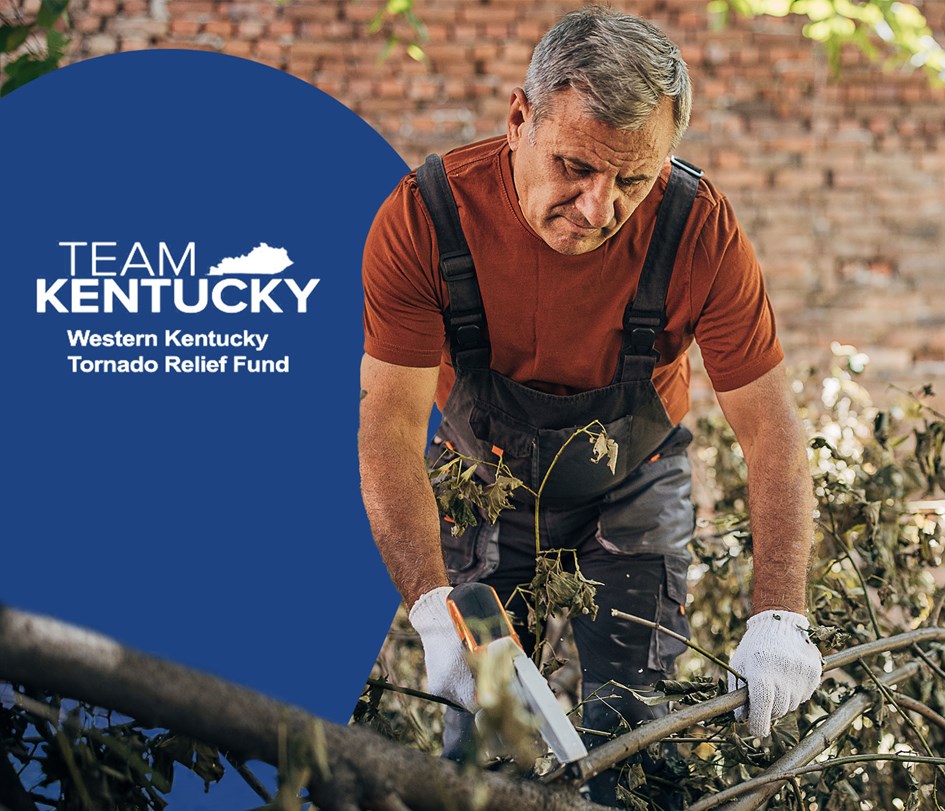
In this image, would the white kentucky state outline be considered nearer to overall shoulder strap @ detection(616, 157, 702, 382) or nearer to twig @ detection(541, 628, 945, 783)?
overall shoulder strap @ detection(616, 157, 702, 382)

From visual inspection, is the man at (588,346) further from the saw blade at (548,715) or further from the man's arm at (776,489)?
the saw blade at (548,715)

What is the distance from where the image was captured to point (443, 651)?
2.11 meters

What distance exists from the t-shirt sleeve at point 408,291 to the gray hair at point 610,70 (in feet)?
1.13

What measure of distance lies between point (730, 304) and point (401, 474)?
2.49 ft

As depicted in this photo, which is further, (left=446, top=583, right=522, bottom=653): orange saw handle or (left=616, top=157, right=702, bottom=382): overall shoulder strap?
(left=616, top=157, right=702, bottom=382): overall shoulder strap

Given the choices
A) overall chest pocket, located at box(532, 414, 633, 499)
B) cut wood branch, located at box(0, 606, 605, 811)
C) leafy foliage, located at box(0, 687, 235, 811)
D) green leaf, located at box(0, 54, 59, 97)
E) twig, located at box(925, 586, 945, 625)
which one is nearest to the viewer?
cut wood branch, located at box(0, 606, 605, 811)

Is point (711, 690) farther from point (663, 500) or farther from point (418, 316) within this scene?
point (418, 316)

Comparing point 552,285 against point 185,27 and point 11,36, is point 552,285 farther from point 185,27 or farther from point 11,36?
point 185,27

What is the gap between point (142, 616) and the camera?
2.54 meters

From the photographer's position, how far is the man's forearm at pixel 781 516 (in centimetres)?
232

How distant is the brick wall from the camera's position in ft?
15.4

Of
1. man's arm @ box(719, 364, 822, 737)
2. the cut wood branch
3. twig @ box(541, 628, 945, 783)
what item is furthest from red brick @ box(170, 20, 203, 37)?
the cut wood branch

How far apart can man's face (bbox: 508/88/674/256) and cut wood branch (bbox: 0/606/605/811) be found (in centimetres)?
119

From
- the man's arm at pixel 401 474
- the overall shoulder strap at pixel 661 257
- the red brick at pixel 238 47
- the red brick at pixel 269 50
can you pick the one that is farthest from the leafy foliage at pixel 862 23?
the man's arm at pixel 401 474
